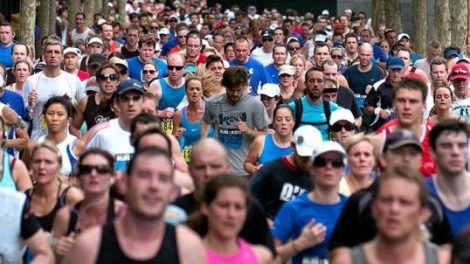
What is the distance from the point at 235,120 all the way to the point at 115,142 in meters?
3.71

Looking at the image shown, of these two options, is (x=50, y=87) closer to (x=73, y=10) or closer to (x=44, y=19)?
(x=44, y=19)

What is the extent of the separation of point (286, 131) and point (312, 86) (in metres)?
2.26

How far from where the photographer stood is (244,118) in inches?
598

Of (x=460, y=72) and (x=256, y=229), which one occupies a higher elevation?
(x=460, y=72)

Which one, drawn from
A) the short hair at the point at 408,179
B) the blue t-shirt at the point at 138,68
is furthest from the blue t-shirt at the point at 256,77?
the short hair at the point at 408,179

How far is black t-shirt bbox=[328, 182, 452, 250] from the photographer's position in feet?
26.7

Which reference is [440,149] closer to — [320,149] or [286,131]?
[320,149]

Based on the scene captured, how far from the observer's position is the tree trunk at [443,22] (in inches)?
1142

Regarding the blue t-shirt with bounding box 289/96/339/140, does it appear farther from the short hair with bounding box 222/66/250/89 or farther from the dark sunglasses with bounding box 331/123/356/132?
the dark sunglasses with bounding box 331/123/356/132

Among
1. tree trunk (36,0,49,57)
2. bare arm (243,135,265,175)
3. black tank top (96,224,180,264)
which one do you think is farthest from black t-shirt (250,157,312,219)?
tree trunk (36,0,49,57)

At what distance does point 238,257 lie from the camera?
756 cm

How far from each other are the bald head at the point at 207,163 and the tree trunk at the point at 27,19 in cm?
1634

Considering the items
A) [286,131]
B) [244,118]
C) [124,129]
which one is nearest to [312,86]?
[244,118]

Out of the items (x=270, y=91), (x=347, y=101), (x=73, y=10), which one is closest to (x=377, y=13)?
(x=73, y=10)
